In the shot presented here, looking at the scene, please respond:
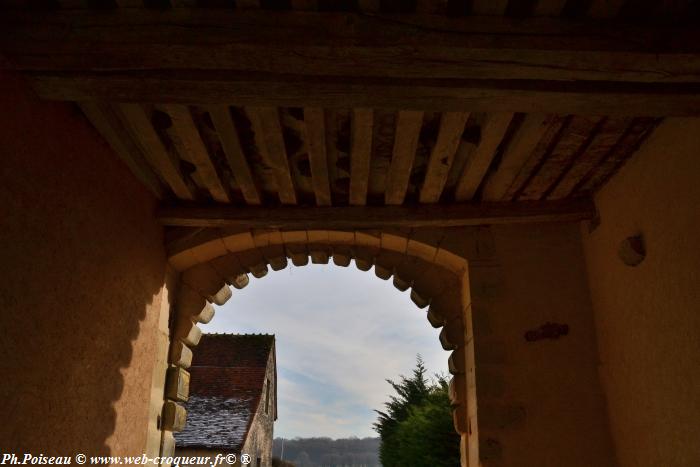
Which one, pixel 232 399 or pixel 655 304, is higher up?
pixel 232 399

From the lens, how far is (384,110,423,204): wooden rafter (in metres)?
2.96

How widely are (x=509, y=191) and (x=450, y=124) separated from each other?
1006 mm

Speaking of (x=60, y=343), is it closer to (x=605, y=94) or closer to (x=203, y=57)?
(x=203, y=57)

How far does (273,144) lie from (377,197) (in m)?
1.05

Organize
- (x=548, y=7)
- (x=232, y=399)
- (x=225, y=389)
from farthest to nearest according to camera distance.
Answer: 1. (x=225, y=389)
2. (x=232, y=399)
3. (x=548, y=7)

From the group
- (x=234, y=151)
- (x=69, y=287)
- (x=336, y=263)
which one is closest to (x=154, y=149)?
(x=234, y=151)

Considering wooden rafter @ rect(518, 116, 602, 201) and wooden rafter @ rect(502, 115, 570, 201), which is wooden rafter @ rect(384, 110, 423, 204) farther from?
wooden rafter @ rect(518, 116, 602, 201)

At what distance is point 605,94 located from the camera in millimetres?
2490

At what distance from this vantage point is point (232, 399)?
12.6 m

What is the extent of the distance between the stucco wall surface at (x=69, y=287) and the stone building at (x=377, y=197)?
0.01 meters

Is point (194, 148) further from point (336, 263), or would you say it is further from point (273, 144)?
point (336, 263)

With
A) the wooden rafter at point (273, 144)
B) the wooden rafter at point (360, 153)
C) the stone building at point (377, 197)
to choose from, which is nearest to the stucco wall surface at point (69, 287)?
the stone building at point (377, 197)

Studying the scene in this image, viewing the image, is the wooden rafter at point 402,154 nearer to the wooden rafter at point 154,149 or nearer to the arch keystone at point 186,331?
the wooden rafter at point 154,149

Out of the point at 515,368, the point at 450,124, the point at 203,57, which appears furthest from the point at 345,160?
the point at 515,368
